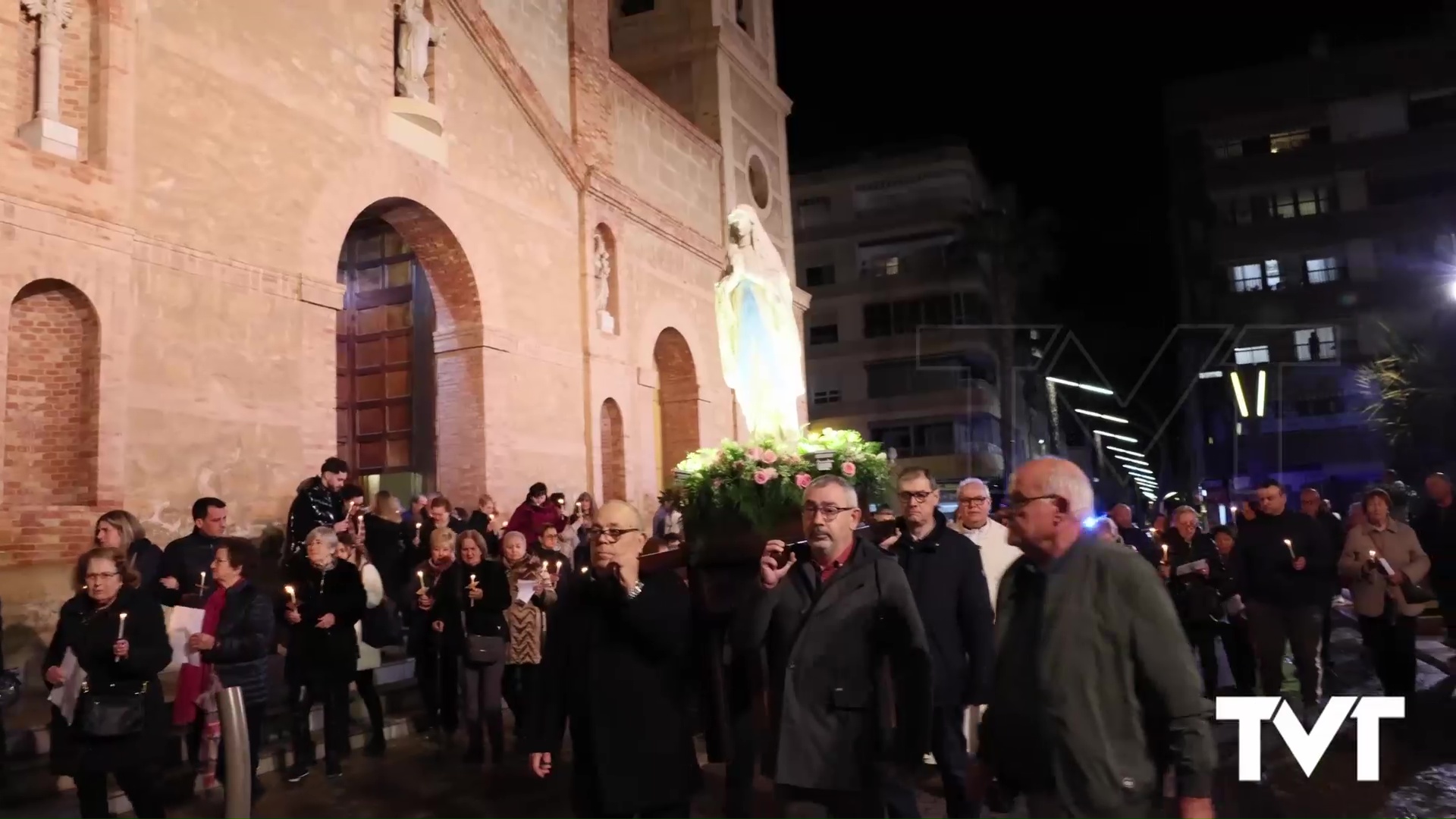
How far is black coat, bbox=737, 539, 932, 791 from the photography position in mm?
3725

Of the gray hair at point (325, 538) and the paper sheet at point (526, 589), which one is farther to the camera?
the paper sheet at point (526, 589)

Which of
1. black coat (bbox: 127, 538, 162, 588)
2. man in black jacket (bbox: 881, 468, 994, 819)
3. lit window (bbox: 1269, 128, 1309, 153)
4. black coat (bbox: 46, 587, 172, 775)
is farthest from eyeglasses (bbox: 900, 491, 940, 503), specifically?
lit window (bbox: 1269, 128, 1309, 153)

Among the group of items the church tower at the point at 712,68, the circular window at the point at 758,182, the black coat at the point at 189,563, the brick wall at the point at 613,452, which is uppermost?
the church tower at the point at 712,68

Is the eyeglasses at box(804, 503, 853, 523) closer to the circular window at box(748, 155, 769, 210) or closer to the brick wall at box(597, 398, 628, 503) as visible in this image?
the brick wall at box(597, 398, 628, 503)

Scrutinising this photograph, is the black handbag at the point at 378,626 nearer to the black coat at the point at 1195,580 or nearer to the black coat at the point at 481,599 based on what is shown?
the black coat at the point at 481,599

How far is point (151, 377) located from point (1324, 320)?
37.9m

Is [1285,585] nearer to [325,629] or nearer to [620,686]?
[620,686]

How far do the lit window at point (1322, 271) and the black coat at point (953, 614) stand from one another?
38.0m

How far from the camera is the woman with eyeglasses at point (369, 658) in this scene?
310 inches

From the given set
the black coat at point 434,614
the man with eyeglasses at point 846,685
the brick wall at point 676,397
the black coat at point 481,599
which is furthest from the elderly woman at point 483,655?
the brick wall at point 676,397

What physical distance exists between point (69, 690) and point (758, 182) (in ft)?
64.6

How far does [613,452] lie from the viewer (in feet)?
57.1

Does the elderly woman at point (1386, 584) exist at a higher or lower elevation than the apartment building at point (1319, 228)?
lower

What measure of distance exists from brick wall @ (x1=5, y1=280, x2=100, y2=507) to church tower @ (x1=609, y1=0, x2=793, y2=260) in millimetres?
13893
